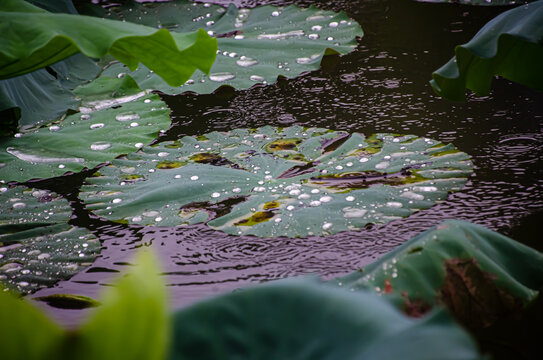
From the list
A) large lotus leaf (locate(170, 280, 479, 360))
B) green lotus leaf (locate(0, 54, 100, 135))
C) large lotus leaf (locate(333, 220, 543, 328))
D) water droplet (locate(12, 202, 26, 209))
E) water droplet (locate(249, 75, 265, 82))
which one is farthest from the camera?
water droplet (locate(249, 75, 265, 82))

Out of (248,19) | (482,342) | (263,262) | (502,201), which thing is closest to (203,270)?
(263,262)

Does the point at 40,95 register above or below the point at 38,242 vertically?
above

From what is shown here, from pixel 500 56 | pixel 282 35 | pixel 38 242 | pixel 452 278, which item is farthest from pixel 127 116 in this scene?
pixel 452 278

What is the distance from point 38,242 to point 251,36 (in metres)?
1.49

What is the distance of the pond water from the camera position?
1.31 meters

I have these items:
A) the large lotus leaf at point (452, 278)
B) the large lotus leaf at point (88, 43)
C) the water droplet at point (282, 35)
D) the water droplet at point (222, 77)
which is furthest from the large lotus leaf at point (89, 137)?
the large lotus leaf at point (452, 278)

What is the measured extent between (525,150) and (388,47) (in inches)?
37.7

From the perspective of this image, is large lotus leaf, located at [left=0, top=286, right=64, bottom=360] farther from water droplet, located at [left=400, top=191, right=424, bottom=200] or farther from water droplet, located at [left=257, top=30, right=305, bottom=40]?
water droplet, located at [left=257, top=30, right=305, bottom=40]

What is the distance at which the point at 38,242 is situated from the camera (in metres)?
1.43

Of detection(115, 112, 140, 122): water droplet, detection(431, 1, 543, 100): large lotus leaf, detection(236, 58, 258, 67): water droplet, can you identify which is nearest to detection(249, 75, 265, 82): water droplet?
detection(236, 58, 258, 67): water droplet

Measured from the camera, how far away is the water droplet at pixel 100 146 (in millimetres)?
1873

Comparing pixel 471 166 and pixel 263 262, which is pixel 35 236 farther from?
pixel 471 166

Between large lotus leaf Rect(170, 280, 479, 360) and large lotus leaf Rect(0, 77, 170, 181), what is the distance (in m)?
1.42

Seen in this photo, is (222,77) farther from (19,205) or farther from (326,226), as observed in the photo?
(326,226)
